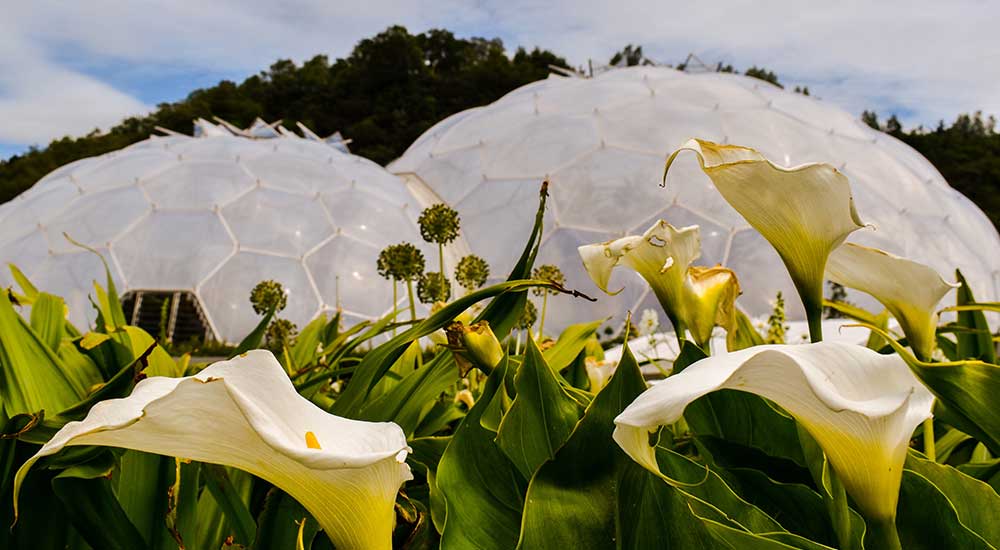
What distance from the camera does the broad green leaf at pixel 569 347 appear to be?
3.19 feet

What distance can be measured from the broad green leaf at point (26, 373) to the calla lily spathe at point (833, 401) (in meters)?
0.57

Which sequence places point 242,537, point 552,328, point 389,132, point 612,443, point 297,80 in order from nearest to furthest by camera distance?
point 612,443
point 242,537
point 552,328
point 389,132
point 297,80

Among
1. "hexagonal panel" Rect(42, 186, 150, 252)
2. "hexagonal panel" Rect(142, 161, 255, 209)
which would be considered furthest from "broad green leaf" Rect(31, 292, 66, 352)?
"hexagonal panel" Rect(42, 186, 150, 252)

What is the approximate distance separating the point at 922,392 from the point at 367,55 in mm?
24893

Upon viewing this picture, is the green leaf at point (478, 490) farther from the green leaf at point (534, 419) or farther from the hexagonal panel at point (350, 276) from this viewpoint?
the hexagonal panel at point (350, 276)

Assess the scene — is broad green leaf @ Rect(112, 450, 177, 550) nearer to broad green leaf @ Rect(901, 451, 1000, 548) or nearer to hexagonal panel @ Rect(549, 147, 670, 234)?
broad green leaf @ Rect(901, 451, 1000, 548)

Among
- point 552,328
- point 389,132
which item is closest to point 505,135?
point 552,328

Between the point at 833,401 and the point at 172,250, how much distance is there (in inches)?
332

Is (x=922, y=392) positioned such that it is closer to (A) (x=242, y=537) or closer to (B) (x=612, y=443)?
(B) (x=612, y=443)

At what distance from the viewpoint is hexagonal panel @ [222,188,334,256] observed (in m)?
8.06

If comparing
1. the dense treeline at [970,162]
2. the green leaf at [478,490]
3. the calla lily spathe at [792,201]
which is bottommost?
the dense treeline at [970,162]

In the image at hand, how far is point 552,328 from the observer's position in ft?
26.0

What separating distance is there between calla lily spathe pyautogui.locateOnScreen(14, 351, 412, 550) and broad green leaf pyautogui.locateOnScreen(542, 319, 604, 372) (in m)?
0.57

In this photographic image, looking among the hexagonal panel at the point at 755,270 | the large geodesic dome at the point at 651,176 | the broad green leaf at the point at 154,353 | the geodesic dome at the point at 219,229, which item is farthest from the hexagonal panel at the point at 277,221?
the broad green leaf at the point at 154,353
